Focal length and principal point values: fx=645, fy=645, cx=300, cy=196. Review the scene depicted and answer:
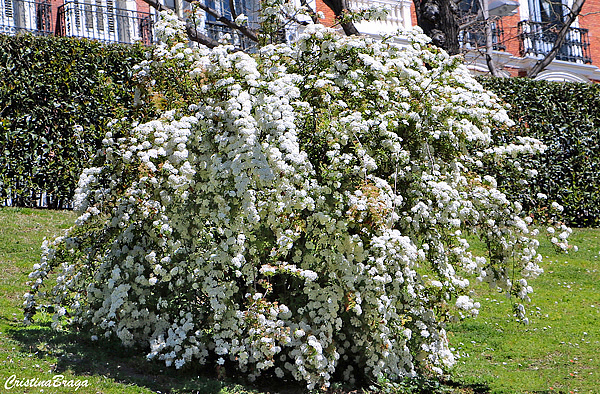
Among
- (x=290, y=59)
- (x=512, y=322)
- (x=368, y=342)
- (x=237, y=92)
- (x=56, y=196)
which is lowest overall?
(x=512, y=322)

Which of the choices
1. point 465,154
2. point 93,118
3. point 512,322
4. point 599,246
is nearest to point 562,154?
point 599,246

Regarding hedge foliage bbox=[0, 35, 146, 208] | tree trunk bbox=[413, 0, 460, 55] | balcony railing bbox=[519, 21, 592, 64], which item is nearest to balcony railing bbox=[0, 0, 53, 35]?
hedge foliage bbox=[0, 35, 146, 208]

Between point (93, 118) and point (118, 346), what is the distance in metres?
5.58

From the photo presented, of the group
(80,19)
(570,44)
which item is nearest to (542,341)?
(80,19)

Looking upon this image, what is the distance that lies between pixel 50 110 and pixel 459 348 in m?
7.10

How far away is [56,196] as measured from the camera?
33.7 feet

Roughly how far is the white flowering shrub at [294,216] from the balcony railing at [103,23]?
8856mm

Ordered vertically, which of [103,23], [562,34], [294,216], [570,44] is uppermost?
[103,23]

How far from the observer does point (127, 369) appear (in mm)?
5398

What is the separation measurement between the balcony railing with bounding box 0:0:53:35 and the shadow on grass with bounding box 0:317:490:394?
933 cm

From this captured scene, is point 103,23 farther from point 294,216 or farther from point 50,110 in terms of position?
point 294,216

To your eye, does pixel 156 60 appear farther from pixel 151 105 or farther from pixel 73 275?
pixel 73 275

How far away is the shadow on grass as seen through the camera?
5117mm

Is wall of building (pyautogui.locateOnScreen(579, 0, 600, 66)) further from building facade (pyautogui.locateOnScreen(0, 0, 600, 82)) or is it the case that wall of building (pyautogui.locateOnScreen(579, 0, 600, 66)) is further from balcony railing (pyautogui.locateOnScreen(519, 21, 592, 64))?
building facade (pyautogui.locateOnScreen(0, 0, 600, 82))
